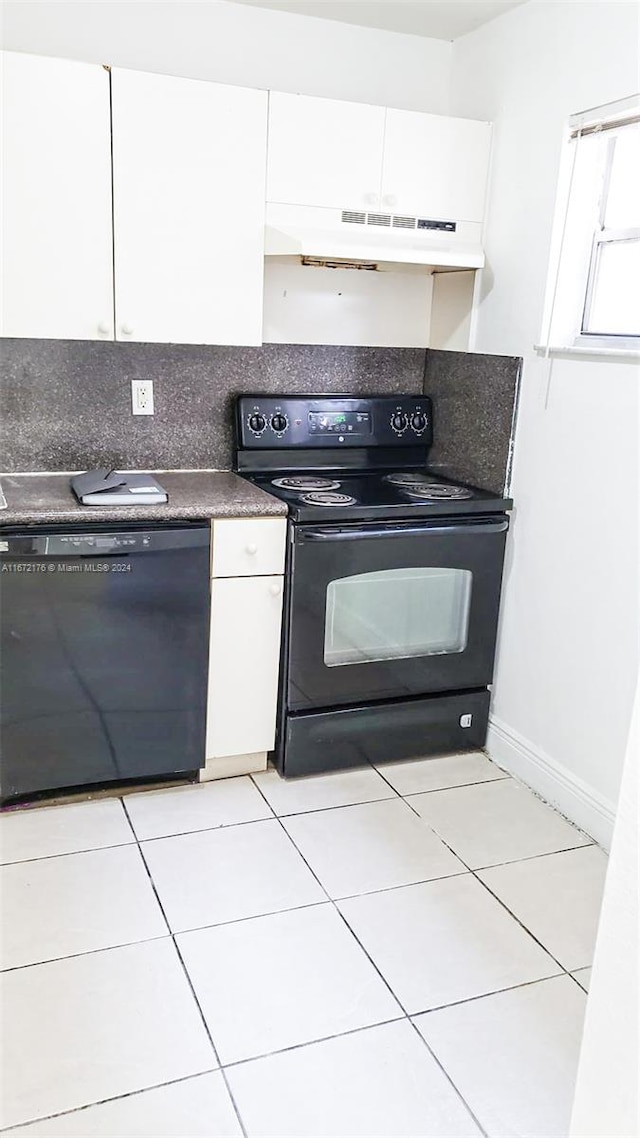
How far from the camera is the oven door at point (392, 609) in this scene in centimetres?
262

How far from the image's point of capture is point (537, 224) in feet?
8.60

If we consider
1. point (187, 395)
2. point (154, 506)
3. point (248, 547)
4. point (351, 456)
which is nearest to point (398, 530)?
point (248, 547)

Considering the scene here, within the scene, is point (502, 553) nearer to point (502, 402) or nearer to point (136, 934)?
point (502, 402)

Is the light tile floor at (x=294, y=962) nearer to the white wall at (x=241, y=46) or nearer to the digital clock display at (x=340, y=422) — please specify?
the digital clock display at (x=340, y=422)

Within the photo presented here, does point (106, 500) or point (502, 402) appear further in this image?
point (502, 402)

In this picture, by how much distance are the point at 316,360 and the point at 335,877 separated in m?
1.72

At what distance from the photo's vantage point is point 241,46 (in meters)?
2.73

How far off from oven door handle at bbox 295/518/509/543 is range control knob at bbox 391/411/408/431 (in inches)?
22.2

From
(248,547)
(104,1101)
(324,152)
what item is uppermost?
(324,152)

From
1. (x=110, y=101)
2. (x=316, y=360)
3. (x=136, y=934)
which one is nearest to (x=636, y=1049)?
(x=136, y=934)

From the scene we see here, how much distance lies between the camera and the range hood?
256cm

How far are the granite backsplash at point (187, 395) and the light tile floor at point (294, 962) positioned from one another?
1079mm

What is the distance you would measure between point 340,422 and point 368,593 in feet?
2.27

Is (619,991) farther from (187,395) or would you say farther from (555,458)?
(187,395)
